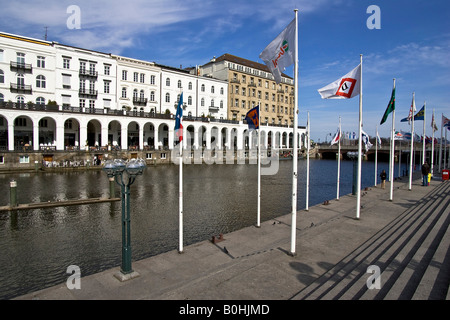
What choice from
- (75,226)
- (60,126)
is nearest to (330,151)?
(60,126)

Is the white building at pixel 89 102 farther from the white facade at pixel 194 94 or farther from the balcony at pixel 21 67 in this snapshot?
Answer: the white facade at pixel 194 94

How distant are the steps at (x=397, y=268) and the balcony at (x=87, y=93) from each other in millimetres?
49894

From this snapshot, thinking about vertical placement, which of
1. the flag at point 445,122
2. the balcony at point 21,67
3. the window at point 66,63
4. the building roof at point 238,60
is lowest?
the flag at point 445,122

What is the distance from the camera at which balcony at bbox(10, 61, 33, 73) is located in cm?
4147

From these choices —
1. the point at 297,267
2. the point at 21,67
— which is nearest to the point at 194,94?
the point at 21,67

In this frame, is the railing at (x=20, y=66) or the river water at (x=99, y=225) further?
the railing at (x=20, y=66)

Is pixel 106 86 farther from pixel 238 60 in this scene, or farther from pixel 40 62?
pixel 238 60

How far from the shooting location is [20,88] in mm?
42469

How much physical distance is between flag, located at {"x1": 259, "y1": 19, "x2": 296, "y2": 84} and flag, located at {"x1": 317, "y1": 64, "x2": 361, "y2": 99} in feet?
9.49

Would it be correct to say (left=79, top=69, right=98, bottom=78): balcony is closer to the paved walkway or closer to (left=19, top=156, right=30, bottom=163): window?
(left=19, top=156, right=30, bottom=163): window

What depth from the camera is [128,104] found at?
54188mm

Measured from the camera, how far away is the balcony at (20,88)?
42.0 m

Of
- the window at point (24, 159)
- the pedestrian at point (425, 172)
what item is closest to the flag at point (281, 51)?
the pedestrian at point (425, 172)

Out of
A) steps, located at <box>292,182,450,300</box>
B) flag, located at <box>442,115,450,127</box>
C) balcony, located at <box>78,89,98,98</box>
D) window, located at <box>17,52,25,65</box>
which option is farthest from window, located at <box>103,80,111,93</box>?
flag, located at <box>442,115,450,127</box>
